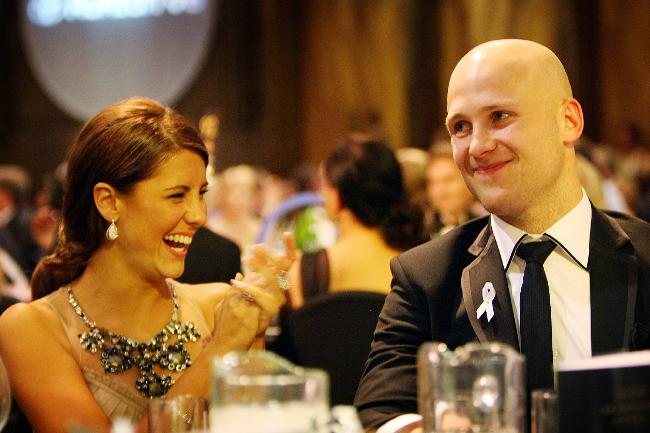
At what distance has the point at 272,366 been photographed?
1.40 m

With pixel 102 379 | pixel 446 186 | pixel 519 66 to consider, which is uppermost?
pixel 519 66

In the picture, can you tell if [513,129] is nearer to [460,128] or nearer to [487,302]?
[460,128]

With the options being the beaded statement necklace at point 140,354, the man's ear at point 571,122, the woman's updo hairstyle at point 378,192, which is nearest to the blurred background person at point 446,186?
the woman's updo hairstyle at point 378,192

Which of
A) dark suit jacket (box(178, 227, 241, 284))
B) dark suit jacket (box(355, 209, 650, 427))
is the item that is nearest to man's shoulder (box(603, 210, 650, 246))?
dark suit jacket (box(355, 209, 650, 427))

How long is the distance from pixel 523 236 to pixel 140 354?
102 cm

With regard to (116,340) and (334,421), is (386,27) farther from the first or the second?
(334,421)

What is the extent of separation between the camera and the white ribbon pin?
6.98ft

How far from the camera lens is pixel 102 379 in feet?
8.32

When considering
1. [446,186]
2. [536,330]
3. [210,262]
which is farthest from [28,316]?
[446,186]

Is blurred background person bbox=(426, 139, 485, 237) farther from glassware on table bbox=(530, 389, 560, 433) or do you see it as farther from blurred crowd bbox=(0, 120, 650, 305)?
glassware on table bbox=(530, 389, 560, 433)

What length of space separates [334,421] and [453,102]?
2.69ft

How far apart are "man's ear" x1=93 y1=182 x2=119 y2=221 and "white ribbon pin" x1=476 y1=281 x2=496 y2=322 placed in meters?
0.95

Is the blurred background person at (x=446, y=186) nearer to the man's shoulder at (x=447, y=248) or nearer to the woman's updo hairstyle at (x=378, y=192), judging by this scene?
the woman's updo hairstyle at (x=378, y=192)

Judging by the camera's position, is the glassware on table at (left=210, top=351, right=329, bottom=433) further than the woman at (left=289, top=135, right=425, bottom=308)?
No
